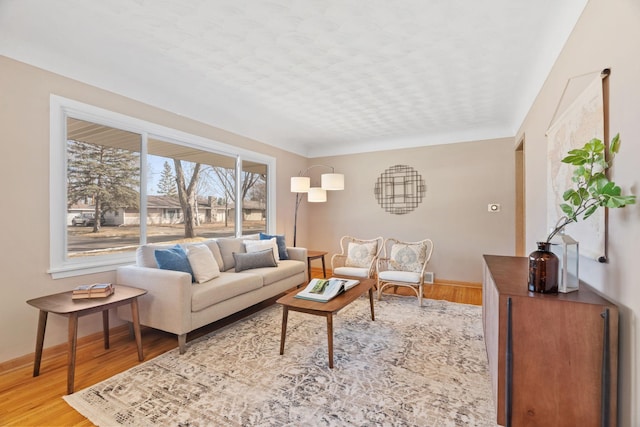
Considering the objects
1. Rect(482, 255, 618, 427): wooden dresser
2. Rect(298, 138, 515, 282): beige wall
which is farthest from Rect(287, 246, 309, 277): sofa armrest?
Rect(482, 255, 618, 427): wooden dresser

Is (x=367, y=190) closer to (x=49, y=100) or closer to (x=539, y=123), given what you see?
(x=539, y=123)

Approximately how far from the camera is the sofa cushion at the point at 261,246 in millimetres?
3977

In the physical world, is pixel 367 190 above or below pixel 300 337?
above

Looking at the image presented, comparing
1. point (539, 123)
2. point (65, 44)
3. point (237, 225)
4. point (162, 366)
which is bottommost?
point (162, 366)

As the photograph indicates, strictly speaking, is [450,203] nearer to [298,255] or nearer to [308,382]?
[298,255]

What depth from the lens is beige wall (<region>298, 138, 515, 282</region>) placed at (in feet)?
15.2

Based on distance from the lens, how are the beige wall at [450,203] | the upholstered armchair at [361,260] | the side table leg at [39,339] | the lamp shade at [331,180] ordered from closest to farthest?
the side table leg at [39,339], the upholstered armchair at [361,260], the lamp shade at [331,180], the beige wall at [450,203]

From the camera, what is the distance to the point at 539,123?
2775 mm

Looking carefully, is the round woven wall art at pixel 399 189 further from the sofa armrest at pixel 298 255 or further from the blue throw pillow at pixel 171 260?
the blue throw pillow at pixel 171 260

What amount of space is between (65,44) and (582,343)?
390 centimetres

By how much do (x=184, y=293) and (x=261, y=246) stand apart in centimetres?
154

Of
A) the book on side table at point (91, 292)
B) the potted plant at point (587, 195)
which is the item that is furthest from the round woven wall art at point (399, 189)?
the book on side table at point (91, 292)

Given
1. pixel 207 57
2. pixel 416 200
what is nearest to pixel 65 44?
pixel 207 57

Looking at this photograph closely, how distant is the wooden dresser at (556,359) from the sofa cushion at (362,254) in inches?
110
